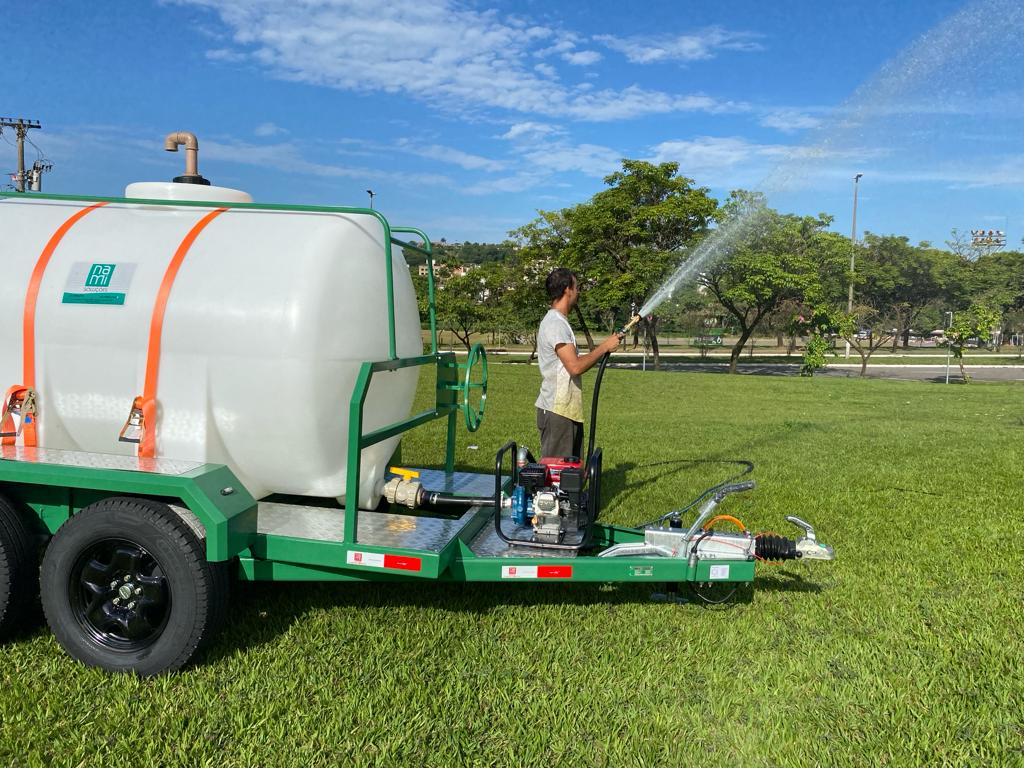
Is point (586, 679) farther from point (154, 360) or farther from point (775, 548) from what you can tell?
point (154, 360)

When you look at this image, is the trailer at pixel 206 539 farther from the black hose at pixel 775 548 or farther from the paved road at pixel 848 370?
the paved road at pixel 848 370

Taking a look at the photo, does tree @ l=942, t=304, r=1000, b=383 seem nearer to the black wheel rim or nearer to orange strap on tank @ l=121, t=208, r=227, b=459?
orange strap on tank @ l=121, t=208, r=227, b=459

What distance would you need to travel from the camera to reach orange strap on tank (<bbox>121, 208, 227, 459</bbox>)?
4.07 metres

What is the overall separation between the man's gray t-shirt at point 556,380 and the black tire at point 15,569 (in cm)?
307

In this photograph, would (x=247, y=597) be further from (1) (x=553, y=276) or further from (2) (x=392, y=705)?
(1) (x=553, y=276)

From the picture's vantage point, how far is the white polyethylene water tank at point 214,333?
13.2 ft

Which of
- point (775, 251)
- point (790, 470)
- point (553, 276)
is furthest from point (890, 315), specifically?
point (553, 276)

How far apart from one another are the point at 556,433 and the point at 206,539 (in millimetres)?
2564

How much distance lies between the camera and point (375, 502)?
4.93m

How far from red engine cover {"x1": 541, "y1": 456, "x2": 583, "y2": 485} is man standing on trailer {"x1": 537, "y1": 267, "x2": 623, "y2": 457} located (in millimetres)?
449

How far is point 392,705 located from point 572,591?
1.68 metres

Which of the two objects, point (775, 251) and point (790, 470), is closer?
point (790, 470)

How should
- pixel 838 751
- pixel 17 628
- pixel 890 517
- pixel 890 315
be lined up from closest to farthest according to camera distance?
pixel 838 751 → pixel 17 628 → pixel 890 517 → pixel 890 315

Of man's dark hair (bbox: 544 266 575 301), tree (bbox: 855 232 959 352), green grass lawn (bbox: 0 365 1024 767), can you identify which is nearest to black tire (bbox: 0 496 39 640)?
green grass lawn (bbox: 0 365 1024 767)
